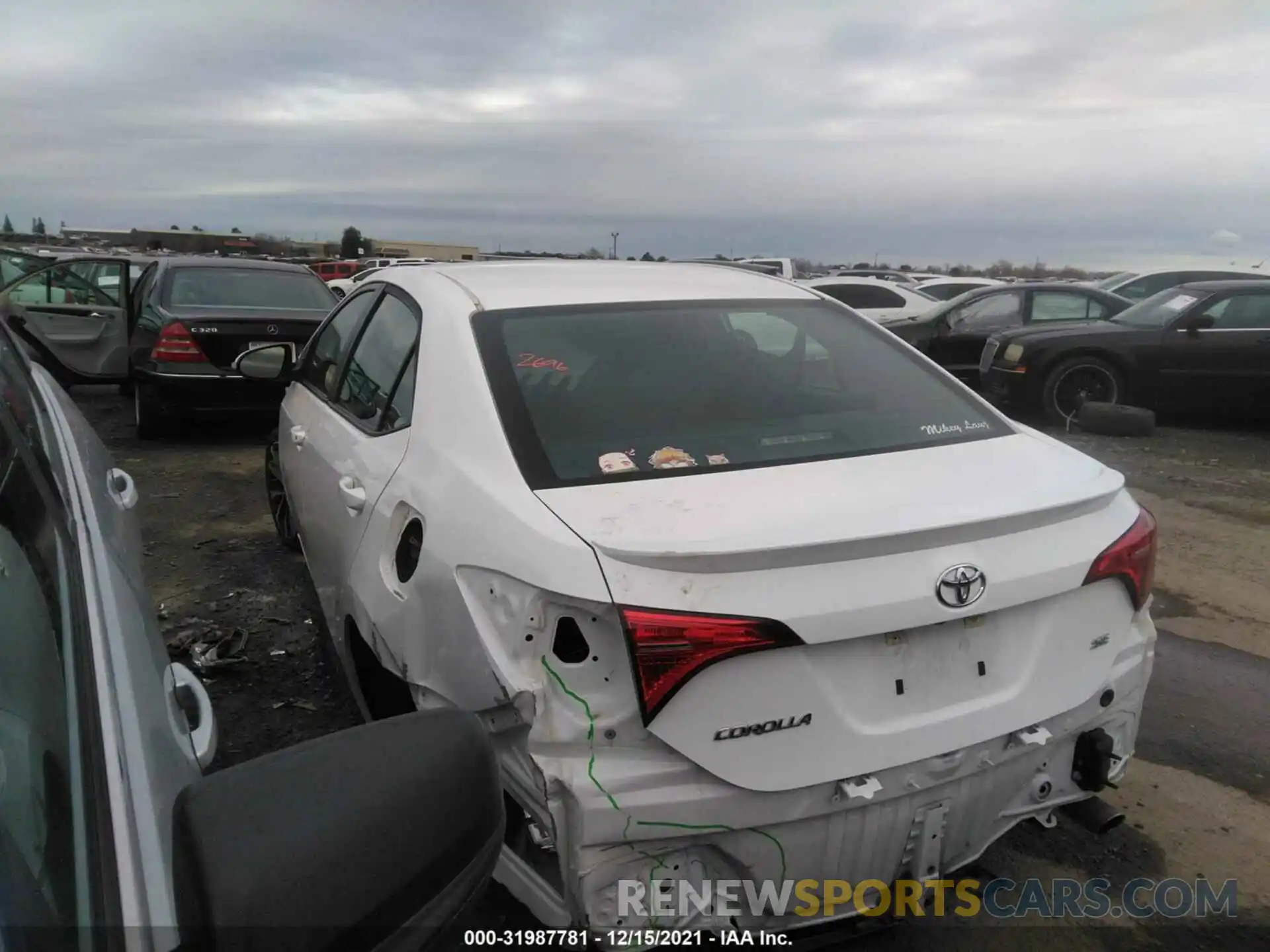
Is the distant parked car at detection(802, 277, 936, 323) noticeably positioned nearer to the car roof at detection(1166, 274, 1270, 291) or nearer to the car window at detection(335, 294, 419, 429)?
the car roof at detection(1166, 274, 1270, 291)

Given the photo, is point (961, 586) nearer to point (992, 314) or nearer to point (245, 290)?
point (245, 290)

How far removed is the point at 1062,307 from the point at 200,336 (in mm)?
9762

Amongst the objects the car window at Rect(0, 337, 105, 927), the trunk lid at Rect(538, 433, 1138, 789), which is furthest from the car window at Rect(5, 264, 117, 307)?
the trunk lid at Rect(538, 433, 1138, 789)

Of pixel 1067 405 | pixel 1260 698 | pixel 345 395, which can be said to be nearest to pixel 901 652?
pixel 345 395

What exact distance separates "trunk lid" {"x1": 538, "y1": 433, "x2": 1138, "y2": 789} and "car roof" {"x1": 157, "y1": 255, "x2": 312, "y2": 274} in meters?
7.93

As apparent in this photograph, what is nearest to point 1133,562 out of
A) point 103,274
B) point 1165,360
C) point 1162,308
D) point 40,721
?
point 40,721

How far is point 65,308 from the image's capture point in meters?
8.89

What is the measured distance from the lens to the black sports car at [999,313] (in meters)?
11.7

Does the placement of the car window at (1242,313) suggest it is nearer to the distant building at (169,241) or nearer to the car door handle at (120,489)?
the car door handle at (120,489)

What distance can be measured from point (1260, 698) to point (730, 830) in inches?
119

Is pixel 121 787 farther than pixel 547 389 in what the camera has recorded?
No

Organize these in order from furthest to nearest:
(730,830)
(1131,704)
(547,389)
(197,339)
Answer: (197,339)
(547,389)
(1131,704)
(730,830)

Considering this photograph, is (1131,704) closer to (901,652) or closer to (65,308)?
(901,652)

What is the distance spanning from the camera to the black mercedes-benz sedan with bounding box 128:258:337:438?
7664 mm
